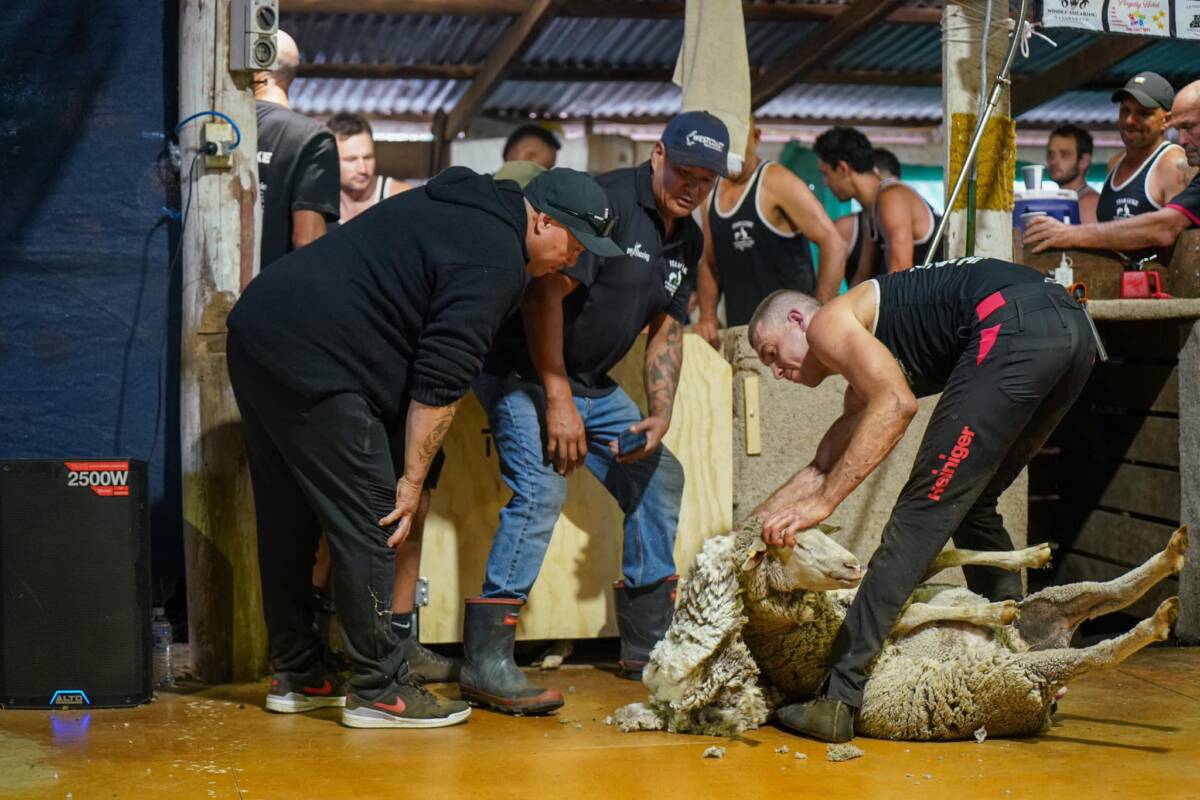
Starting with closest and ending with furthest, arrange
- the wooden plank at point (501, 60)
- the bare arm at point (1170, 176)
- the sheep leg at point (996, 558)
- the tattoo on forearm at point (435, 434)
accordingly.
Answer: the tattoo on forearm at point (435, 434) < the sheep leg at point (996, 558) < the bare arm at point (1170, 176) < the wooden plank at point (501, 60)

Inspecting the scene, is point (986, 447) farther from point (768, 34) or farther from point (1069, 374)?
point (768, 34)

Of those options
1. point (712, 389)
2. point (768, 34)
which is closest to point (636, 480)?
point (712, 389)

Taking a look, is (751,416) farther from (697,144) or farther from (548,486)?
(697,144)

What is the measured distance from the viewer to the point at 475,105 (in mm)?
11953

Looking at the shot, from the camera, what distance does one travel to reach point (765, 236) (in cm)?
683

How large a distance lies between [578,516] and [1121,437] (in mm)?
2802

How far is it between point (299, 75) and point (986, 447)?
864 centimetres

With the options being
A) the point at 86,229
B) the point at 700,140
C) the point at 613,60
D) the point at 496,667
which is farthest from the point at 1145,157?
the point at 613,60

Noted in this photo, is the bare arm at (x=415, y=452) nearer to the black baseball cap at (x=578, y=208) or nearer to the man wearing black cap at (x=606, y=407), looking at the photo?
the man wearing black cap at (x=606, y=407)

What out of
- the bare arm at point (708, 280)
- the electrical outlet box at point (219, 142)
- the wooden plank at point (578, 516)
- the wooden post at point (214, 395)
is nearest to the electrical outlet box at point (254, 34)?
the wooden post at point (214, 395)

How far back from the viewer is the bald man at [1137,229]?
19.3ft

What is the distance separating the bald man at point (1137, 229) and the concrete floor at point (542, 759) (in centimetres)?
207

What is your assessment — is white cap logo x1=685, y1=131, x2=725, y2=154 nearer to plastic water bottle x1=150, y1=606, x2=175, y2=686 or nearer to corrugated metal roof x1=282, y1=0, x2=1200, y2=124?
plastic water bottle x1=150, y1=606, x2=175, y2=686

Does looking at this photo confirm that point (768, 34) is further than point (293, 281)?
Yes
